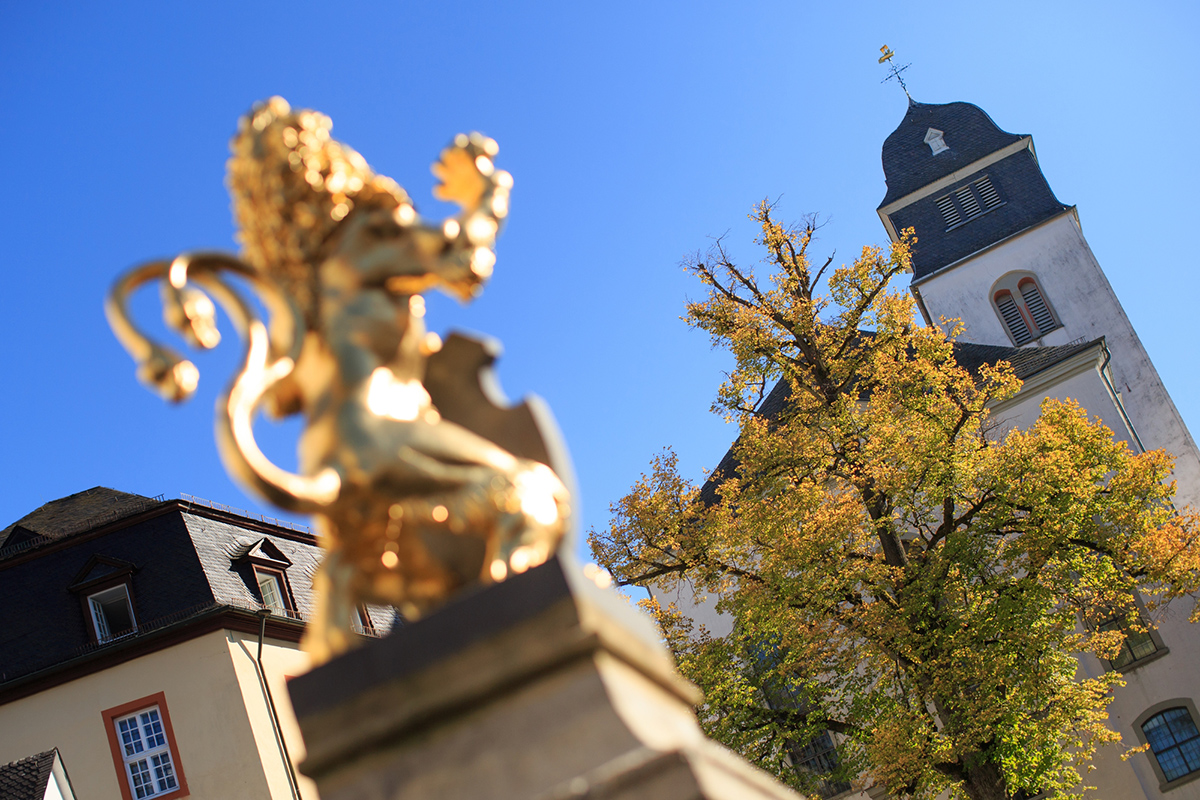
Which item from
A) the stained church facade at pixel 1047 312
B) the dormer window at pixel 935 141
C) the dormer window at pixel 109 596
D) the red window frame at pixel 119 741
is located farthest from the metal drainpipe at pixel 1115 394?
the dormer window at pixel 109 596

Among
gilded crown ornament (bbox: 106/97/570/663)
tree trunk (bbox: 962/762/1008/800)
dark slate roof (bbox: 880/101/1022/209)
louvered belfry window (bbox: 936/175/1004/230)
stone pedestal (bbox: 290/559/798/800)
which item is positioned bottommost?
tree trunk (bbox: 962/762/1008/800)

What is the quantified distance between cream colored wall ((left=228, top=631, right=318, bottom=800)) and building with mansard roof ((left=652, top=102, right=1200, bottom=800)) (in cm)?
1145

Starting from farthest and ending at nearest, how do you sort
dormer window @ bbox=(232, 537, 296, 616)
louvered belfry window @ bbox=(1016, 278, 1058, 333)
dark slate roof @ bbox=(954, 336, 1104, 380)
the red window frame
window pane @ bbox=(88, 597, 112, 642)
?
1. louvered belfry window @ bbox=(1016, 278, 1058, 333)
2. dark slate roof @ bbox=(954, 336, 1104, 380)
3. dormer window @ bbox=(232, 537, 296, 616)
4. window pane @ bbox=(88, 597, 112, 642)
5. the red window frame

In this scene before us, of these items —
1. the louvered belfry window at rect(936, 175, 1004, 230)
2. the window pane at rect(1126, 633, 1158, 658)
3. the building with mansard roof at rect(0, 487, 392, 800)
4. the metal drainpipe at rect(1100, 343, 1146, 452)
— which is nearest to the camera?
the building with mansard roof at rect(0, 487, 392, 800)

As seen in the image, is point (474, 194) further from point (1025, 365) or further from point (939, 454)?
point (1025, 365)

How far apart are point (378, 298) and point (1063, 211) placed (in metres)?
38.2

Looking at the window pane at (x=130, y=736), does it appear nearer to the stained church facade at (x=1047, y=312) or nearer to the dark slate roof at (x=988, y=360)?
the dark slate roof at (x=988, y=360)

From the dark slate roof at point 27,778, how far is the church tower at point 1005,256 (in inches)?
1138

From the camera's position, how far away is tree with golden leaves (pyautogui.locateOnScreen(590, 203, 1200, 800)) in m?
14.8

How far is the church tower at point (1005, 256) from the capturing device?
34469mm

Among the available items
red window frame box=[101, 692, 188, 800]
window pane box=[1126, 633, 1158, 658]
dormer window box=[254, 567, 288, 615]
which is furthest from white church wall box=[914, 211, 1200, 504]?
red window frame box=[101, 692, 188, 800]

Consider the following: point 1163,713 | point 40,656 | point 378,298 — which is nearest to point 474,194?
point 378,298

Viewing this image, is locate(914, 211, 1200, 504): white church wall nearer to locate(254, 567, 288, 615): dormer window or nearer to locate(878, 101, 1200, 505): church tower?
locate(878, 101, 1200, 505): church tower

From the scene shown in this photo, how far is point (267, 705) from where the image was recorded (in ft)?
66.5
